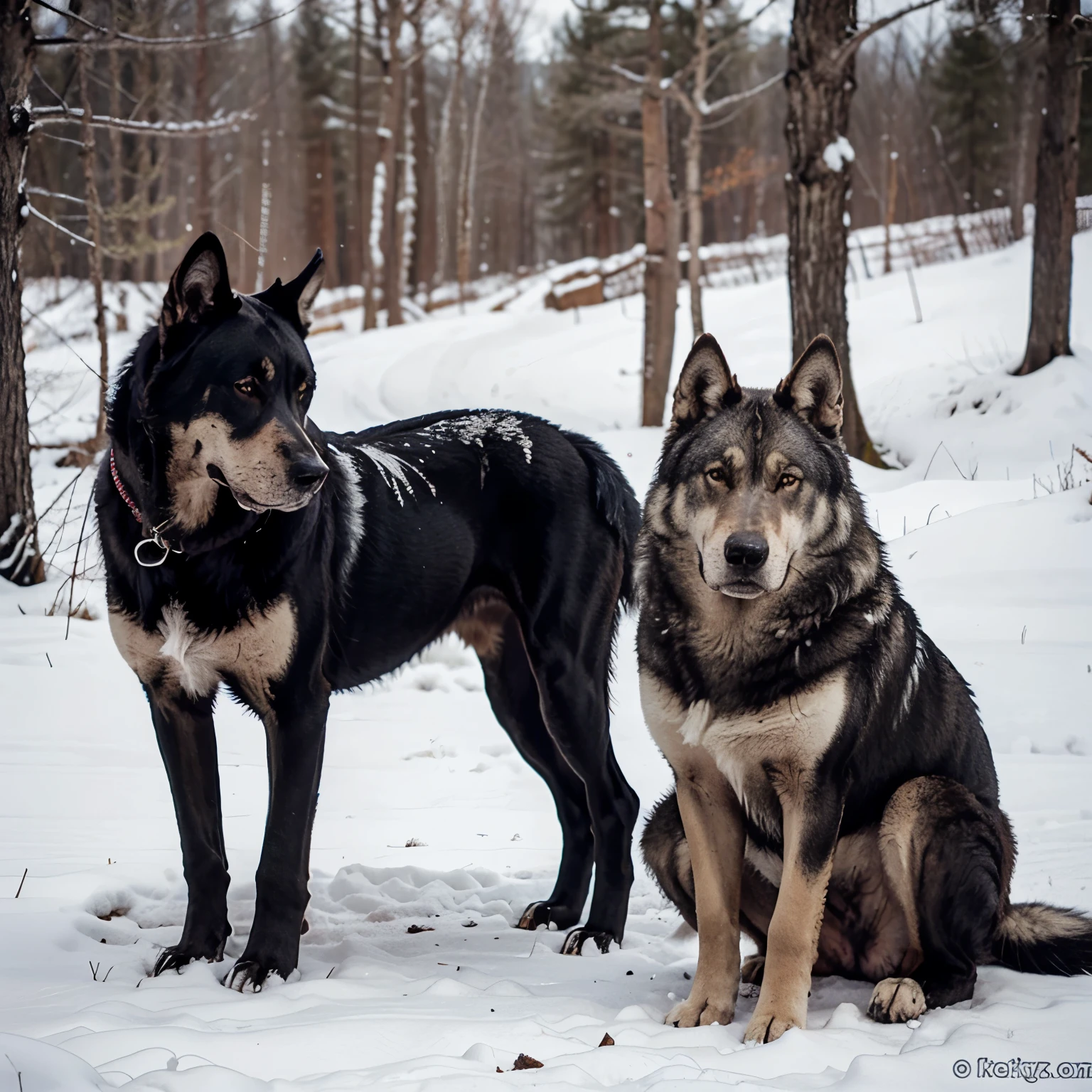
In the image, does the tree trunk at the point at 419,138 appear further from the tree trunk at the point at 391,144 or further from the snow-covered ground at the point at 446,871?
the snow-covered ground at the point at 446,871

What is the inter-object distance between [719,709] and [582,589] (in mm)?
1169

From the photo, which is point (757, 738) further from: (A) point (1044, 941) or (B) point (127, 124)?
(B) point (127, 124)

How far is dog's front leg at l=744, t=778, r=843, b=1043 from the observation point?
281 cm

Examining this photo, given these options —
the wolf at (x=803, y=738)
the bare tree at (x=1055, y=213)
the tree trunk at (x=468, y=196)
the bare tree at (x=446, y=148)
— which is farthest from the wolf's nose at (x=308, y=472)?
the bare tree at (x=446, y=148)

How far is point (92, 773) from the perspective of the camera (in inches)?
207

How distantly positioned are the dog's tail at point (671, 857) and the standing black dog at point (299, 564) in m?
0.57

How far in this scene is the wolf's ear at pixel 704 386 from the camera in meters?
3.18

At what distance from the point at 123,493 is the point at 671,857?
6.85ft

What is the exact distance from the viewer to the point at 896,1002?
2822 millimetres

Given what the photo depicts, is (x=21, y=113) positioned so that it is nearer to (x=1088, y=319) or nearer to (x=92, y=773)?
(x=92, y=773)

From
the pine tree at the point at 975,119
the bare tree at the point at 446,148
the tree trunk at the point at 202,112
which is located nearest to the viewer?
the tree trunk at the point at 202,112

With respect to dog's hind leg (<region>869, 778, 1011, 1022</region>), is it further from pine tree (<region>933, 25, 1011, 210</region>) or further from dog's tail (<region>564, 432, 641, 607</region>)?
pine tree (<region>933, 25, 1011, 210</region>)

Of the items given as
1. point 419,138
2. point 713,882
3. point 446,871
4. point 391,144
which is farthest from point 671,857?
point 419,138

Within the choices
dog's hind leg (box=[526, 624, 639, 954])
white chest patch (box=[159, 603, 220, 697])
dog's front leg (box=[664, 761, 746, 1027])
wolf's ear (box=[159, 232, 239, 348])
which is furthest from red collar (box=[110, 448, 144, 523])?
dog's front leg (box=[664, 761, 746, 1027])
